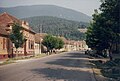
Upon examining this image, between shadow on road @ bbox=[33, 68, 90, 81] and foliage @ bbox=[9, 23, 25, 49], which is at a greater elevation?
foliage @ bbox=[9, 23, 25, 49]

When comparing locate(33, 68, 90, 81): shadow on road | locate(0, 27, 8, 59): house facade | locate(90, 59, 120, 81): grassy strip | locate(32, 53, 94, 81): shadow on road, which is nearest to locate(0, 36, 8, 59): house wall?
locate(0, 27, 8, 59): house facade

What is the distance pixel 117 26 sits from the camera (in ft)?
110

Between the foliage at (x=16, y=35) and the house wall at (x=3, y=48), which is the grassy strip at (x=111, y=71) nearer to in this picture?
the foliage at (x=16, y=35)

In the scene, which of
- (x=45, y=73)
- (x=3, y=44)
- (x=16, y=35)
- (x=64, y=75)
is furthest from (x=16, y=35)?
(x=64, y=75)

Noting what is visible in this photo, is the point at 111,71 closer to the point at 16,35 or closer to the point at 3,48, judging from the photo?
the point at 16,35

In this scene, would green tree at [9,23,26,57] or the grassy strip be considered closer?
the grassy strip

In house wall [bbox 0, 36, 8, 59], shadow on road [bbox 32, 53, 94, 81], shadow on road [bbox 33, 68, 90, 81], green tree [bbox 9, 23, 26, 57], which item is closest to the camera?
shadow on road [bbox 33, 68, 90, 81]

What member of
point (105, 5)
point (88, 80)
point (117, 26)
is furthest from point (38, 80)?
point (105, 5)

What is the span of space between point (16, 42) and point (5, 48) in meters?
2.91

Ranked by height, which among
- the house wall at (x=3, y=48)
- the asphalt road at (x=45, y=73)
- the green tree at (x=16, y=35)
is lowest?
the asphalt road at (x=45, y=73)

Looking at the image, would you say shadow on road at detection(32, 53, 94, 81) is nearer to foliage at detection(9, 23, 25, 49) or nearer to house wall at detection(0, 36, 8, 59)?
house wall at detection(0, 36, 8, 59)

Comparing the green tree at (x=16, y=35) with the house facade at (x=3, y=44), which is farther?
the green tree at (x=16, y=35)

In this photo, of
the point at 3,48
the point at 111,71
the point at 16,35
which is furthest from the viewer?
the point at 3,48

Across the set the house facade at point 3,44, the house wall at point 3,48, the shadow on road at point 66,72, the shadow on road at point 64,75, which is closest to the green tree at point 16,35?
the house facade at point 3,44
